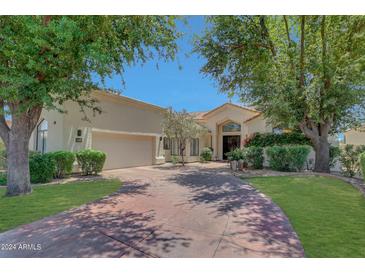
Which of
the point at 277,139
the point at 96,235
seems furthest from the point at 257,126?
the point at 96,235

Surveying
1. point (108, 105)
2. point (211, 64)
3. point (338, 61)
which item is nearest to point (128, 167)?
point (108, 105)

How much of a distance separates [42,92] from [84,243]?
466 centimetres

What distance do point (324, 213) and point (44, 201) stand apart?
27.2 ft

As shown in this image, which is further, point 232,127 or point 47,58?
point 232,127

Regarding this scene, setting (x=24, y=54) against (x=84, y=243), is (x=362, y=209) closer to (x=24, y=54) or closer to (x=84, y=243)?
(x=84, y=243)

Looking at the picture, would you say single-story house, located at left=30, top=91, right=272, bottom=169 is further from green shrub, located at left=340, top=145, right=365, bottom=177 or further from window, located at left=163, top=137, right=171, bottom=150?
green shrub, located at left=340, top=145, right=365, bottom=177

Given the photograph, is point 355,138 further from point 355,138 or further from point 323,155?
point 323,155

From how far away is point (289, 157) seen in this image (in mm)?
13703


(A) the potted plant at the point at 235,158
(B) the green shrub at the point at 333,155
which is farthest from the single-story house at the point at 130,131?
(B) the green shrub at the point at 333,155

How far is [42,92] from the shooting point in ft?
20.9

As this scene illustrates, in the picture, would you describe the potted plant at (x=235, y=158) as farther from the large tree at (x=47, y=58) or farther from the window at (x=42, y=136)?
the window at (x=42, y=136)

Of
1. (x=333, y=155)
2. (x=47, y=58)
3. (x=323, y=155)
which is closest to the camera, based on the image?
(x=47, y=58)

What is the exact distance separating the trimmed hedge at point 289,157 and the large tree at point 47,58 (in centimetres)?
1030

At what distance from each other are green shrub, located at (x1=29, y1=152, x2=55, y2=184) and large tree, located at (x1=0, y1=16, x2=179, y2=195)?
234 centimetres
